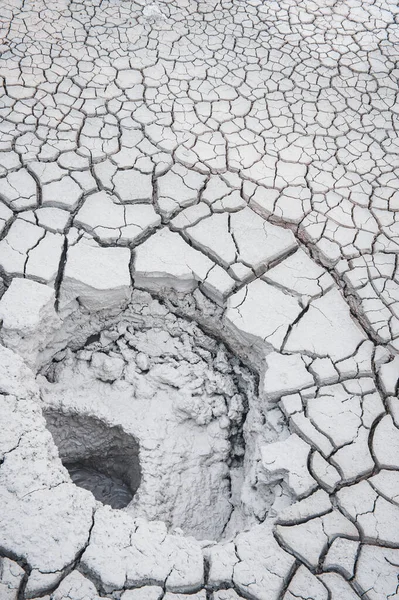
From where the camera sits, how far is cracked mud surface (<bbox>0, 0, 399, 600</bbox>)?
185 centimetres

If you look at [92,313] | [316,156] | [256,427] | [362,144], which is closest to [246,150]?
[316,156]

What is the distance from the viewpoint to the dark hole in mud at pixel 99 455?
253 cm

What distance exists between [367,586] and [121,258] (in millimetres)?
1717

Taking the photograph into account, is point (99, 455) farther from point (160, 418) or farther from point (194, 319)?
point (194, 319)

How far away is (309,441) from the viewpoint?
2.13m

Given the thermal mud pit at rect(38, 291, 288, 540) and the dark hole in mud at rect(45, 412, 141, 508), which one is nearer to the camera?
the thermal mud pit at rect(38, 291, 288, 540)

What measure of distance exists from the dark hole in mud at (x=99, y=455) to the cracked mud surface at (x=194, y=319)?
1 cm

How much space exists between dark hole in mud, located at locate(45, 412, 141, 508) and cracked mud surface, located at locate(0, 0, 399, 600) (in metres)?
0.01

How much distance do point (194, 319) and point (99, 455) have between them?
2.78ft

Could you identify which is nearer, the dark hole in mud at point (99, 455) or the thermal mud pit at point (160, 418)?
the thermal mud pit at point (160, 418)

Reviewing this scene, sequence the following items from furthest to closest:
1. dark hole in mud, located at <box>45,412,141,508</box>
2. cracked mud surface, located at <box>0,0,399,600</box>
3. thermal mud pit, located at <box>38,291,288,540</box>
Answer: dark hole in mud, located at <box>45,412,141,508</box>, thermal mud pit, located at <box>38,291,288,540</box>, cracked mud surface, located at <box>0,0,399,600</box>

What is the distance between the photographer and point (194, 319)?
104 inches

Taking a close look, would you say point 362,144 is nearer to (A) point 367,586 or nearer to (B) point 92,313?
(B) point 92,313

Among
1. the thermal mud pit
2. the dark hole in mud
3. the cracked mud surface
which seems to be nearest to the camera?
the cracked mud surface
